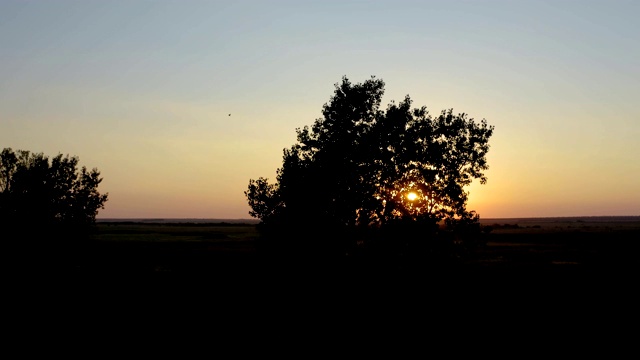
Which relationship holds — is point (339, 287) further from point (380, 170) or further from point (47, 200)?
point (47, 200)

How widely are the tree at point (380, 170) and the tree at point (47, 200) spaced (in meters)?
30.0

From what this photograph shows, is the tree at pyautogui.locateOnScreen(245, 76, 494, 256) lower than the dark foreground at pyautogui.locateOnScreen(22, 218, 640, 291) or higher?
higher

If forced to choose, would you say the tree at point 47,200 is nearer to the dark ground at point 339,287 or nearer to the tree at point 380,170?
the dark ground at point 339,287

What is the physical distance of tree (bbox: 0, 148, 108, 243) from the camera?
214ft

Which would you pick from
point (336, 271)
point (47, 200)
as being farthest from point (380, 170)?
point (47, 200)

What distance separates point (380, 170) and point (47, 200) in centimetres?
4246

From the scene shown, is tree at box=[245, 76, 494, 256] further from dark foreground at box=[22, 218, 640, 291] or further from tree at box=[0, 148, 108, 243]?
tree at box=[0, 148, 108, 243]

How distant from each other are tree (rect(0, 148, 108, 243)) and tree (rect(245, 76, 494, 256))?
30.0 metres

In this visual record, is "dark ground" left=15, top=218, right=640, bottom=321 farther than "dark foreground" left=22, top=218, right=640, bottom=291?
No

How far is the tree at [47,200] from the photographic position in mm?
65375

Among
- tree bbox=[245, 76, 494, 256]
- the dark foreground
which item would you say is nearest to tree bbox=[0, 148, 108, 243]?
the dark foreground

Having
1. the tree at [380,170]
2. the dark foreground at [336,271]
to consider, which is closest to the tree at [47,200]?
the dark foreground at [336,271]

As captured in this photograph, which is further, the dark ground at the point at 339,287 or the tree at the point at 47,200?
the tree at the point at 47,200

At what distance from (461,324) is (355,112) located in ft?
75.9
